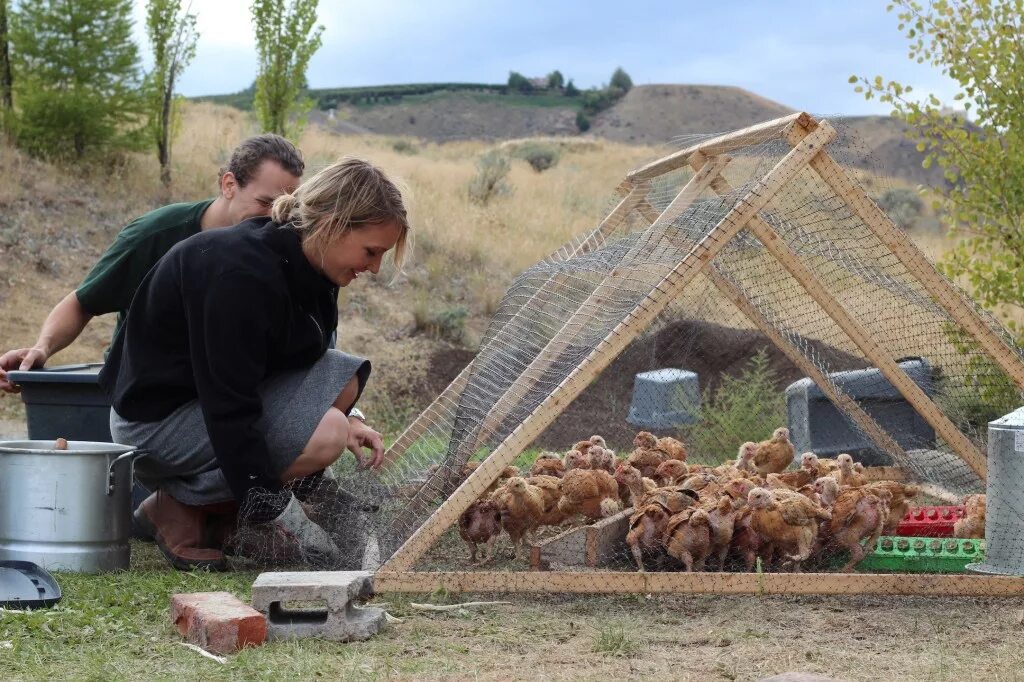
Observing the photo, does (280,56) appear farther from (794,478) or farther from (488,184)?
(794,478)

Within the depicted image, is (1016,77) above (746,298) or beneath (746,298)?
above

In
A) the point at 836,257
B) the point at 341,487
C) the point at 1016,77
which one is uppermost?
the point at 1016,77

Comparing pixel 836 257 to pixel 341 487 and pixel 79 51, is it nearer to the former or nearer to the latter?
pixel 341 487

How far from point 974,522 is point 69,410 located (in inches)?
155

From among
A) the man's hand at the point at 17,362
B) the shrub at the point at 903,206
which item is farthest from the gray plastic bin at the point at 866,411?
the shrub at the point at 903,206

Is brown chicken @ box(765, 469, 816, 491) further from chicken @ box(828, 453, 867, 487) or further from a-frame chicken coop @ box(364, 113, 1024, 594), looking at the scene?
a-frame chicken coop @ box(364, 113, 1024, 594)

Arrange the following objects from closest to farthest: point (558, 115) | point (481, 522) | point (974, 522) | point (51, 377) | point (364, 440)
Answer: point (481, 522) → point (364, 440) → point (974, 522) → point (51, 377) → point (558, 115)

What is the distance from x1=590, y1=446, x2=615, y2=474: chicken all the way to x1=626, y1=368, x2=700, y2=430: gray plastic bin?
3.39 meters

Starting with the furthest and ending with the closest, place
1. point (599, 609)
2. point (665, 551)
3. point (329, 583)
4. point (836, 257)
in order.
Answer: point (836, 257), point (665, 551), point (599, 609), point (329, 583)

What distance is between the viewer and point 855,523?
433 centimetres

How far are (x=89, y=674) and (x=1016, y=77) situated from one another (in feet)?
20.6

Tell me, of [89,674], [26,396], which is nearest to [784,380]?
[26,396]

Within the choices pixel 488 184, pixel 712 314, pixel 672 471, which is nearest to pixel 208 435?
pixel 672 471

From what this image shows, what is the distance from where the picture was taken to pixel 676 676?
319 cm
